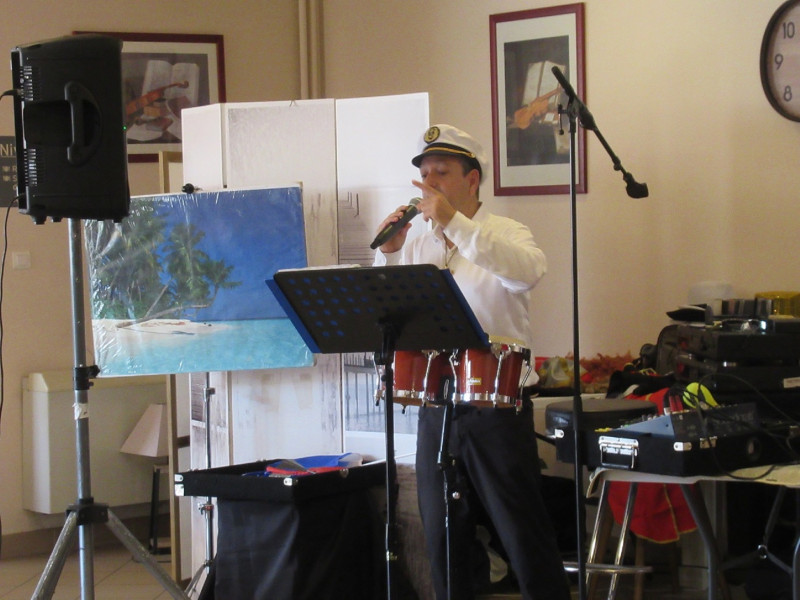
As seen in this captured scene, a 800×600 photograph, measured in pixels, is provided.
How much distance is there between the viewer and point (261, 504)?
9.77ft

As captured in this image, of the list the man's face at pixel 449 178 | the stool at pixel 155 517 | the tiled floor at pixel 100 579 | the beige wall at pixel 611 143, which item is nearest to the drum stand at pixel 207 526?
the tiled floor at pixel 100 579

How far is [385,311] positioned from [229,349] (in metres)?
1.13

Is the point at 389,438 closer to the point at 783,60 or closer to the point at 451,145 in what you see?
the point at 451,145

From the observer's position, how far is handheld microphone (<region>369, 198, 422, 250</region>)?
2.53m

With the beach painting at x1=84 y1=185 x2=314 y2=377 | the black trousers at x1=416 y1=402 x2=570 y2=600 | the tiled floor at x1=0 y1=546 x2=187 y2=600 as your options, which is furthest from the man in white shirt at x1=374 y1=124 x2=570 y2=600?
the tiled floor at x1=0 y1=546 x2=187 y2=600

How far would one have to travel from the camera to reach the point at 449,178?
2.73 meters

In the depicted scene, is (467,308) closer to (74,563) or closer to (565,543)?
(565,543)

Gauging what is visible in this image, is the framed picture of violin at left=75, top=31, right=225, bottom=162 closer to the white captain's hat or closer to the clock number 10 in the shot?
the white captain's hat

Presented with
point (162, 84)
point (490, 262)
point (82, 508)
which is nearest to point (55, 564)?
point (82, 508)

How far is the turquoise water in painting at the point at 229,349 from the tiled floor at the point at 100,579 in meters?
1.20

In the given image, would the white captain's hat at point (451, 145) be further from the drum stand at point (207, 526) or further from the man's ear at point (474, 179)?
the drum stand at point (207, 526)

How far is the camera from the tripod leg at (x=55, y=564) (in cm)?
228

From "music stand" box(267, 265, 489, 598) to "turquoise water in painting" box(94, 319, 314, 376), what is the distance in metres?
0.84

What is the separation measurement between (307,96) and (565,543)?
255 cm
